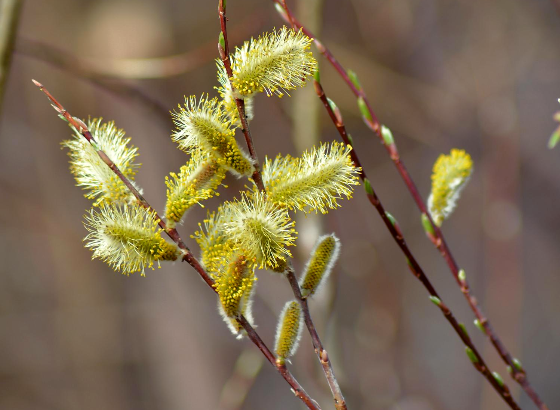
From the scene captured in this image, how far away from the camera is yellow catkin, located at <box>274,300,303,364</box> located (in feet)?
1.41

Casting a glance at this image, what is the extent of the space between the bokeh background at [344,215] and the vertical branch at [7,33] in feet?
3.37

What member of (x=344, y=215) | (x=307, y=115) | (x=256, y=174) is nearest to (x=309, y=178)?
(x=256, y=174)

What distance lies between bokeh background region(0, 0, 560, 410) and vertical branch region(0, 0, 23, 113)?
1.03 metres

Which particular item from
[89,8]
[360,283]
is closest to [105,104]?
[89,8]

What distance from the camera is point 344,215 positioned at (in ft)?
8.46

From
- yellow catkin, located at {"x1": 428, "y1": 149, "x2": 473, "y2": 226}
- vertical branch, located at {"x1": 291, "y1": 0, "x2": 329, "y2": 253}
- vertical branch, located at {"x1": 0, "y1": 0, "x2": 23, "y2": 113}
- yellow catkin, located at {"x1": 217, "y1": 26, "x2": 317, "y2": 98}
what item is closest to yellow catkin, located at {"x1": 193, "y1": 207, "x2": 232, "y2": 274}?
yellow catkin, located at {"x1": 217, "y1": 26, "x2": 317, "y2": 98}

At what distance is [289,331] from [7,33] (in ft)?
2.36

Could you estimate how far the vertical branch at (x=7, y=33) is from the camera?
31.8 inches

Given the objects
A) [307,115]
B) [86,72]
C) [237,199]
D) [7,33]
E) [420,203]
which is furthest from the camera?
[307,115]

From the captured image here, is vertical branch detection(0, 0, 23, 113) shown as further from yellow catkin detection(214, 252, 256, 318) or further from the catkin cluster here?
yellow catkin detection(214, 252, 256, 318)

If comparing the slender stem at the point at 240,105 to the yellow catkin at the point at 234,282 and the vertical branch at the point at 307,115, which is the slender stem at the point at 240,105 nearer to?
the yellow catkin at the point at 234,282

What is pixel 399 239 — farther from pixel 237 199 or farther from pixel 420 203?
pixel 237 199

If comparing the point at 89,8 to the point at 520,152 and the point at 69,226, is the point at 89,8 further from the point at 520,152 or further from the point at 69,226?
the point at 520,152

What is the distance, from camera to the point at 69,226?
2.47m
